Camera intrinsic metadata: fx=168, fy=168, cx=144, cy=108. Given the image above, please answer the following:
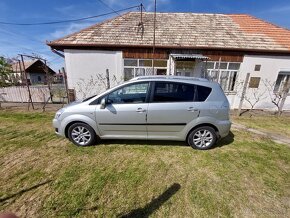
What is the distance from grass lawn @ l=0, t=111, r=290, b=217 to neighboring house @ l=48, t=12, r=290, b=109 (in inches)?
242

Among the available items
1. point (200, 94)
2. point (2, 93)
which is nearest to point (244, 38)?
point (200, 94)

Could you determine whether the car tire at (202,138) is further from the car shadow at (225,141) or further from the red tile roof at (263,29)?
the red tile roof at (263,29)

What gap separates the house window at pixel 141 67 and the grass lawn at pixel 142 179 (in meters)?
6.34

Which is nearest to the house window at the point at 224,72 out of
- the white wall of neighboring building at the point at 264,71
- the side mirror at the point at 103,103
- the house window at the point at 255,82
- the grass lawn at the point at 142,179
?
the white wall of neighboring building at the point at 264,71

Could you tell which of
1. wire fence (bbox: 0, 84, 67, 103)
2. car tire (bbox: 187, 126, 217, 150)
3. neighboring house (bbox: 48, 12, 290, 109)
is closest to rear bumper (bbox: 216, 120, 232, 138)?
car tire (bbox: 187, 126, 217, 150)

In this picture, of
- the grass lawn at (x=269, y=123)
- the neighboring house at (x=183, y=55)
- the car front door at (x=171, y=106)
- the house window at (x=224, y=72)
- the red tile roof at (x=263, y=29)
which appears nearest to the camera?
the car front door at (x=171, y=106)

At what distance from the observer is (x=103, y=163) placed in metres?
3.62

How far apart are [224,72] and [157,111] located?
793 cm

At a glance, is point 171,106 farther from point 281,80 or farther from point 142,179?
point 281,80

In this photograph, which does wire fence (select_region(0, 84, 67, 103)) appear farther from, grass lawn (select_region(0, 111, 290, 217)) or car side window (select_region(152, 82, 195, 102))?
car side window (select_region(152, 82, 195, 102))

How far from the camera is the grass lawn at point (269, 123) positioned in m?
6.23

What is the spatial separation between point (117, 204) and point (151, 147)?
1998mm

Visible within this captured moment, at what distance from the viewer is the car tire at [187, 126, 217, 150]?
13.8 ft

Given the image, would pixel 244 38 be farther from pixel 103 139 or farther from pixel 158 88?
pixel 103 139
